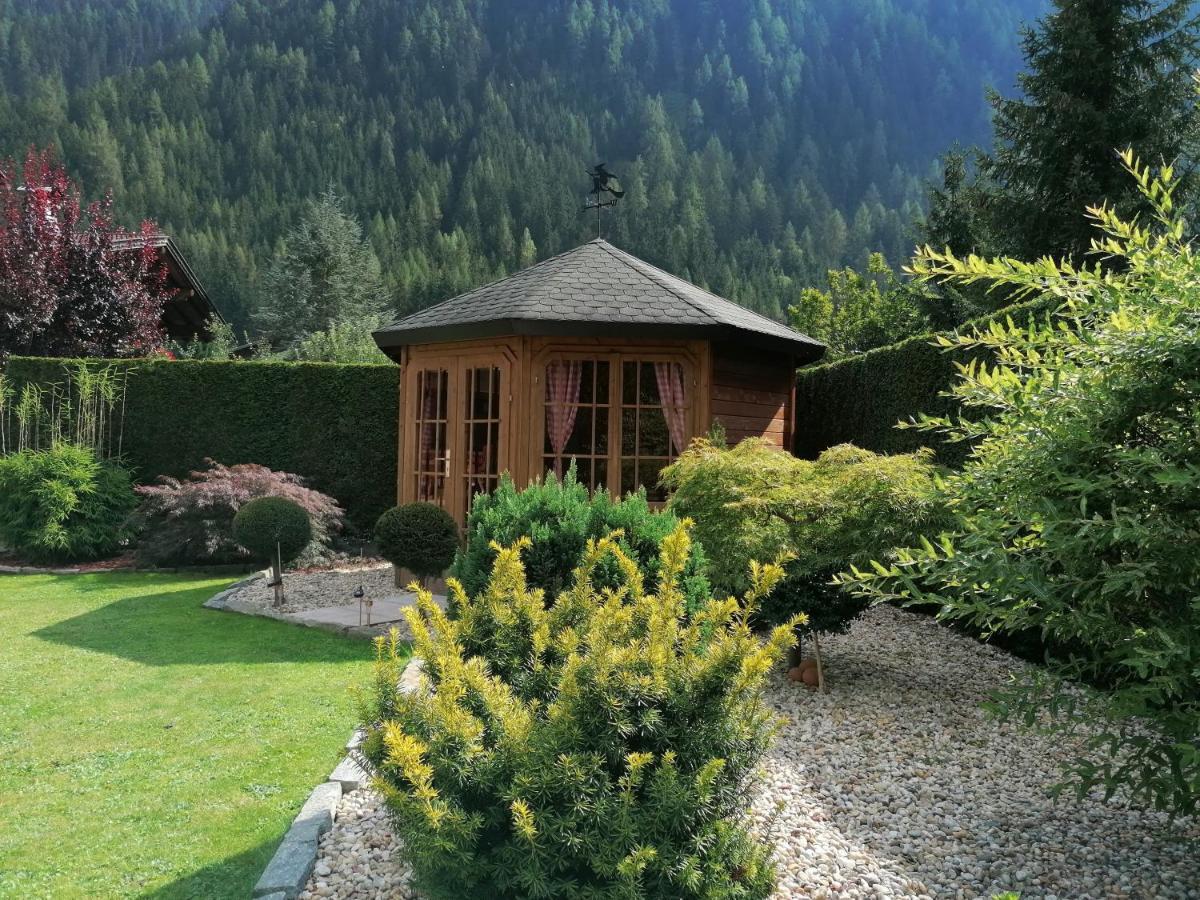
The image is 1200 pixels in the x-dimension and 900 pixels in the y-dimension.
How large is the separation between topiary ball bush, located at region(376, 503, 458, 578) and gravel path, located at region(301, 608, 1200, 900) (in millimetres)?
3430

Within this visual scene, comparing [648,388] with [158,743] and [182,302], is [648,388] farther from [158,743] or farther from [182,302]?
[182,302]

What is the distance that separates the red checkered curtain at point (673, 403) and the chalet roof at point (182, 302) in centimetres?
1305

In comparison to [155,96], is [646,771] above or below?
below

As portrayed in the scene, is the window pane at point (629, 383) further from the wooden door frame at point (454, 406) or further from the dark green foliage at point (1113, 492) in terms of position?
the dark green foliage at point (1113, 492)

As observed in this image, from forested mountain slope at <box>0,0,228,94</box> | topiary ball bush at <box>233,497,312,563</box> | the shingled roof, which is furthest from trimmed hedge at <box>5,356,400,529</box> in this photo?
forested mountain slope at <box>0,0,228,94</box>

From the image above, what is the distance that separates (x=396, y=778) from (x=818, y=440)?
27.6 ft

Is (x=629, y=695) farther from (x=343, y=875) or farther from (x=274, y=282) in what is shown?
(x=274, y=282)

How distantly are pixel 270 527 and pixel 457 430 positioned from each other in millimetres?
2000

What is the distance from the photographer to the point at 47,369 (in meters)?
12.0

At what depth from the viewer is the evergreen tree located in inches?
1201

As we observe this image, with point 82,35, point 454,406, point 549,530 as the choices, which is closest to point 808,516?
point 549,530

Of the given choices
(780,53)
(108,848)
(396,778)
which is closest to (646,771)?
(396,778)

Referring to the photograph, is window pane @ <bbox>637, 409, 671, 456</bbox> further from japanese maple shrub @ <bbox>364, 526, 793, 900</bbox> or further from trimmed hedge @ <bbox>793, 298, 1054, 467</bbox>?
japanese maple shrub @ <bbox>364, 526, 793, 900</bbox>

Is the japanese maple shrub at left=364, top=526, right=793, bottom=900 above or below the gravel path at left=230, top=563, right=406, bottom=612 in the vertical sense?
above
